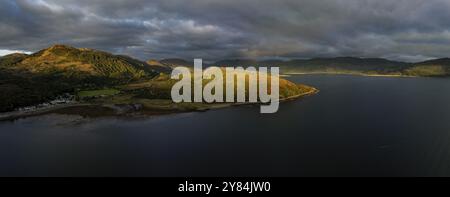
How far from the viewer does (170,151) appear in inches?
3007

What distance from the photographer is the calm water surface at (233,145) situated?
6369 cm

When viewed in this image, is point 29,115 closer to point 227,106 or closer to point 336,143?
point 227,106

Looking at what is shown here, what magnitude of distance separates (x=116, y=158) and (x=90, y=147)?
1249 centimetres

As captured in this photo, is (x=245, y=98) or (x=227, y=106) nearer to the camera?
(x=227, y=106)

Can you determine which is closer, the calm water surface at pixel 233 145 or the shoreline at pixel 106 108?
the calm water surface at pixel 233 145

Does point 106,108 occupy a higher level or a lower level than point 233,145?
higher

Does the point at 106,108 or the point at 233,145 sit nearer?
the point at 233,145

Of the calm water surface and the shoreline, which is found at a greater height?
the shoreline

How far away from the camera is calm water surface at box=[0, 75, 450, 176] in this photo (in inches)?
2507

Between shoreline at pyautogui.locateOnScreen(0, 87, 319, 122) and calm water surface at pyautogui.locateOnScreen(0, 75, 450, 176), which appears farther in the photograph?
shoreline at pyautogui.locateOnScreen(0, 87, 319, 122)

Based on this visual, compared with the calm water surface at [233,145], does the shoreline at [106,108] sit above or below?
above

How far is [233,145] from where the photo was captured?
8106 centimetres
